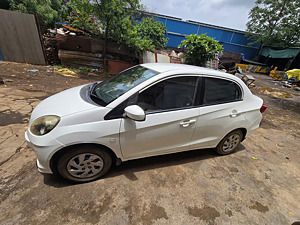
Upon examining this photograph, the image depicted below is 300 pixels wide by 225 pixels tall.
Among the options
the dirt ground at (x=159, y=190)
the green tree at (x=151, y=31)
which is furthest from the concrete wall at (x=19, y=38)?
the dirt ground at (x=159, y=190)

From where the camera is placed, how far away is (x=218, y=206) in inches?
80.0

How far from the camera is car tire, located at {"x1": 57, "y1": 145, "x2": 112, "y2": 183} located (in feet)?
5.89

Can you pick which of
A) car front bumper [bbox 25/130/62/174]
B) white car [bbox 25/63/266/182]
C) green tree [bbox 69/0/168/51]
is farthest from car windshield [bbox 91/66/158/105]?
green tree [bbox 69/0/168/51]

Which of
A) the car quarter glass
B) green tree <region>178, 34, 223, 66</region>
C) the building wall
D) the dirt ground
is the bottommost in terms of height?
the dirt ground

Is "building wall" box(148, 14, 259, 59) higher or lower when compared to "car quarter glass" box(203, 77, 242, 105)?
higher

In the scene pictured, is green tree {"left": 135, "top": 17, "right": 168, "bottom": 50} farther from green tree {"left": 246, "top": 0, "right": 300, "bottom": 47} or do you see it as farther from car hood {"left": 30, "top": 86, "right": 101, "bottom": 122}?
green tree {"left": 246, "top": 0, "right": 300, "bottom": 47}

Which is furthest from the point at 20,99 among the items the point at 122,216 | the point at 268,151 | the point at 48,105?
the point at 268,151

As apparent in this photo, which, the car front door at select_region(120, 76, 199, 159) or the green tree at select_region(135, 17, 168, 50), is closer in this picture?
the car front door at select_region(120, 76, 199, 159)

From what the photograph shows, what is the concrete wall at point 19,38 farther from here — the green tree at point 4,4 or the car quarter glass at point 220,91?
the car quarter glass at point 220,91

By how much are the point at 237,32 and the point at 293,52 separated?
833cm

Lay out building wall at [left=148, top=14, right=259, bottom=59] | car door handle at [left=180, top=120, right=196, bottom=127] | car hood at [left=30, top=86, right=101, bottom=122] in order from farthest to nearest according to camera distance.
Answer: building wall at [left=148, top=14, right=259, bottom=59]
car door handle at [left=180, top=120, right=196, bottom=127]
car hood at [left=30, top=86, right=101, bottom=122]

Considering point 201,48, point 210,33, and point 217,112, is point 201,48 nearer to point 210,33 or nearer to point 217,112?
point 217,112

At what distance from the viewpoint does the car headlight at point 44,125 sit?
171cm

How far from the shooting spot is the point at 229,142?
2.92 metres
